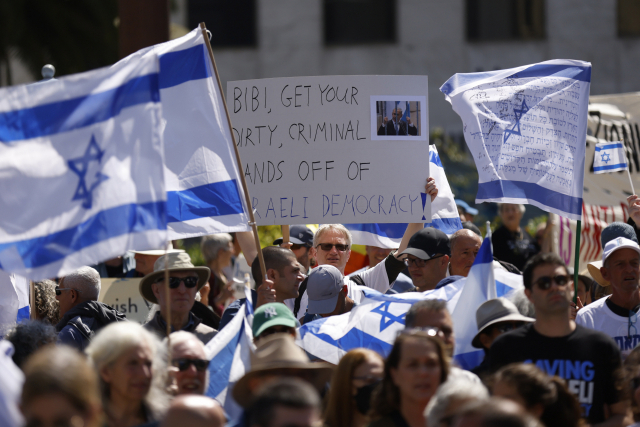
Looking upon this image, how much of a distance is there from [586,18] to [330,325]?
15.7 m

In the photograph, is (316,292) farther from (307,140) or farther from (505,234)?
(505,234)

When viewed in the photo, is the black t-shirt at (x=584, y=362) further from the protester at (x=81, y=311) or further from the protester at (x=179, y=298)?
the protester at (x=81, y=311)

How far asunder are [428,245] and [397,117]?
1035 millimetres

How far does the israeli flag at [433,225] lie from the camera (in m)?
7.11

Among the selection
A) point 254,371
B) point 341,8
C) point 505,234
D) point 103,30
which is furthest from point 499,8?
point 254,371

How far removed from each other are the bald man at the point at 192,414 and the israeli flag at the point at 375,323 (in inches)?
71.8

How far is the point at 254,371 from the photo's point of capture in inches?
140

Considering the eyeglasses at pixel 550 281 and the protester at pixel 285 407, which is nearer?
the protester at pixel 285 407

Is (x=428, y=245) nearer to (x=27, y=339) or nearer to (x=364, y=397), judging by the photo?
(x=364, y=397)

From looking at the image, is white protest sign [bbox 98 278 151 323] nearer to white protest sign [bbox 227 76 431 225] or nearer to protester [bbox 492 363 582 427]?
white protest sign [bbox 227 76 431 225]

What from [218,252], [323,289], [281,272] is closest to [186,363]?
[323,289]

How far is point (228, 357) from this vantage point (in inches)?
175

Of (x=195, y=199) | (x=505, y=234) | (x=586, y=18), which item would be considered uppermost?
(x=586, y=18)

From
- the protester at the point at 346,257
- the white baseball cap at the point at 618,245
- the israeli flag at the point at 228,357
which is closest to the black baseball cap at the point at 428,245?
the protester at the point at 346,257
